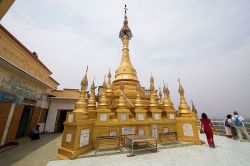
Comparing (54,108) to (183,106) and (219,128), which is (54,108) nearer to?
(183,106)

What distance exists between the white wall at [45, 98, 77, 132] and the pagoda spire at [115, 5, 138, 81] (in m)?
8.52

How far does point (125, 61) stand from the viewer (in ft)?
49.5

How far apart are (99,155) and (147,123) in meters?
4.07

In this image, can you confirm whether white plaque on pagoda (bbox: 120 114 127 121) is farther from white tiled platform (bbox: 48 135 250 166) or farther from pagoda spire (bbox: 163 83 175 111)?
pagoda spire (bbox: 163 83 175 111)

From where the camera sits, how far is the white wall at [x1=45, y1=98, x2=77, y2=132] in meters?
16.0

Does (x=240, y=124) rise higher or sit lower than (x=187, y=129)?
higher

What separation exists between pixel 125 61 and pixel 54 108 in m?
11.7

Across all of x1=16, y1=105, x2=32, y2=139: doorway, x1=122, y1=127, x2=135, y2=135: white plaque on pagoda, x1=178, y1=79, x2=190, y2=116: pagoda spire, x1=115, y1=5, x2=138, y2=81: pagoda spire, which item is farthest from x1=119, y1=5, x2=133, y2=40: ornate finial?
x1=16, y1=105, x2=32, y2=139: doorway

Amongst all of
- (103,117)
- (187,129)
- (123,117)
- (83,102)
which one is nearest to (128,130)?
(123,117)

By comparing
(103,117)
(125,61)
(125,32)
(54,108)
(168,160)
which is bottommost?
(168,160)

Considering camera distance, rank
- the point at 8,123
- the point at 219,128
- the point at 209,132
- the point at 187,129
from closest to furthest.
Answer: the point at 209,132 → the point at 187,129 → the point at 8,123 → the point at 219,128

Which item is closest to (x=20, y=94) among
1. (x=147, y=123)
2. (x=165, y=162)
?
(x=147, y=123)

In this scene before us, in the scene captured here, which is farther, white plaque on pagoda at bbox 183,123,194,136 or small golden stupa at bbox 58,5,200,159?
white plaque on pagoda at bbox 183,123,194,136

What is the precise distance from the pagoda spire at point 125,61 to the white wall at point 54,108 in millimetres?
8523
